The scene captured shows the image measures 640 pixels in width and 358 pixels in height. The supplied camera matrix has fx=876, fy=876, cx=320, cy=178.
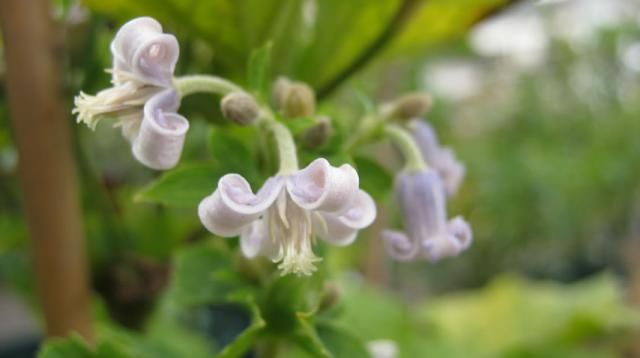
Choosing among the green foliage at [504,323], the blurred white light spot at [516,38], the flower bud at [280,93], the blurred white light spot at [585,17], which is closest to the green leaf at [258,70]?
the flower bud at [280,93]

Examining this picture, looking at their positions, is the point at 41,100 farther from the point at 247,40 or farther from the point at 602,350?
the point at 602,350

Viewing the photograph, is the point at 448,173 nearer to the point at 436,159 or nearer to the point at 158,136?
the point at 436,159

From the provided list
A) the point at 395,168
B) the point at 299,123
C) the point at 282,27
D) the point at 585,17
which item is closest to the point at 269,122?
the point at 299,123

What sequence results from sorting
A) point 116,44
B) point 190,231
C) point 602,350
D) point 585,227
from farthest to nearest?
point 585,227
point 602,350
point 190,231
point 116,44

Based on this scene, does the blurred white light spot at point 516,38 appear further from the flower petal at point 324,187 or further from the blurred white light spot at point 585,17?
the flower petal at point 324,187

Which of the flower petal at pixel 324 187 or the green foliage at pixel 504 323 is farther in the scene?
the green foliage at pixel 504 323

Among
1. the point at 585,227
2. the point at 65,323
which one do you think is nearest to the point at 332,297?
the point at 65,323
